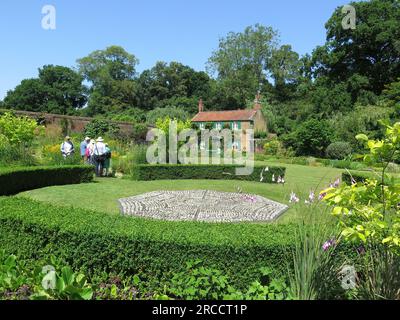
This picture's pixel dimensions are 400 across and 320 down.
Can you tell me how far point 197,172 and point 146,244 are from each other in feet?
42.2

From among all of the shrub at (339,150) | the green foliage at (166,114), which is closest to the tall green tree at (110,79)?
the green foliage at (166,114)

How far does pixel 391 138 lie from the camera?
3.10 meters

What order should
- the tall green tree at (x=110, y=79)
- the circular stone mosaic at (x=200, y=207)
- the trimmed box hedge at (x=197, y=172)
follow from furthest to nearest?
the tall green tree at (x=110, y=79) < the trimmed box hedge at (x=197, y=172) < the circular stone mosaic at (x=200, y=207)

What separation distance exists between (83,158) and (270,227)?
1367 centimetres

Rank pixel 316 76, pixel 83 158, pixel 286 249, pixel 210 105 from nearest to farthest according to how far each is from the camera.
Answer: pixel 286 249 < pixel 83 158 < pixel 316 76 < pixel 210 105

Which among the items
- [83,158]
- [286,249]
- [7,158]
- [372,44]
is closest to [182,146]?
[83,158]

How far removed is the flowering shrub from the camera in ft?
10.0

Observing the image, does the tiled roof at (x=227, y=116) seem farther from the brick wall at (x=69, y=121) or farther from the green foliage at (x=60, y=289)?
the green foliage at (x=60, y=289)

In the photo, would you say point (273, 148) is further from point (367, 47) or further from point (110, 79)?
point (110, 79)

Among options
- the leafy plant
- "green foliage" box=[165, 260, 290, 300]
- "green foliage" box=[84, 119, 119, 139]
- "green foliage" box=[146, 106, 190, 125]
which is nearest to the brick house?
"green foliage" box=[146, 106, 190, 125]

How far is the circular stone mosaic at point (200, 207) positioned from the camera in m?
8.91

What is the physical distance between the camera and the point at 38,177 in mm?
12922

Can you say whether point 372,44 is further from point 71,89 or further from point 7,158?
point 71,89

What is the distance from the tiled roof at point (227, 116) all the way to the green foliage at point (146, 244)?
4421cm
